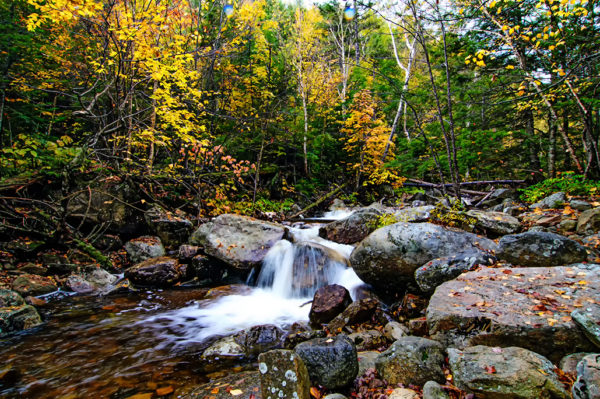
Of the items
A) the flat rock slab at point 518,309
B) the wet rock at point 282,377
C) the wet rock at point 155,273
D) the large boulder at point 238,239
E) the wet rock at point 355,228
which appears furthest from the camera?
the wet rock at point 355,228

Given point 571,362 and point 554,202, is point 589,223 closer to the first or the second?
point 554,202

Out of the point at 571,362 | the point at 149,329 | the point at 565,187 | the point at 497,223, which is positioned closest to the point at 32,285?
the point at 149,329

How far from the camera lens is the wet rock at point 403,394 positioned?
7.25 ft

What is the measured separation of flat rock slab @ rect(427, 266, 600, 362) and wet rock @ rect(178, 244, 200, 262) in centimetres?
621

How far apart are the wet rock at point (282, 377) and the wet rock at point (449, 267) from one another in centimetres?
265

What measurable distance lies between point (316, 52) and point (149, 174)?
12788 millimetres

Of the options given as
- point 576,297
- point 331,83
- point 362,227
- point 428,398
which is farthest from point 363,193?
point 428,398

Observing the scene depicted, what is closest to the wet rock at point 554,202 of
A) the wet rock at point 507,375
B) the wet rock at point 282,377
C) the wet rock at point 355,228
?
the wet rock at point 355,228

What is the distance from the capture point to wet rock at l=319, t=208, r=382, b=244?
7.59m

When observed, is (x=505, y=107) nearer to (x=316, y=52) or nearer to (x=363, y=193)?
(x=363, y=193)

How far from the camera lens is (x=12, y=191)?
669cm

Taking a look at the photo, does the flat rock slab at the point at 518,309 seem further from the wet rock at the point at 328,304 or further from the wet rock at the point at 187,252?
the wet rock at the point at 187,252

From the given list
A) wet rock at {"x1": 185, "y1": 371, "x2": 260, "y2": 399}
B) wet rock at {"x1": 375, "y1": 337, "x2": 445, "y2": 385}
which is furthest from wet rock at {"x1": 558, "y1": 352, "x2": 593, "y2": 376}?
wet rock at {"x1": 185, "y1": 371, "x2": 260, "y2": 399}

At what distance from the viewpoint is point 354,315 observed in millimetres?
4352
